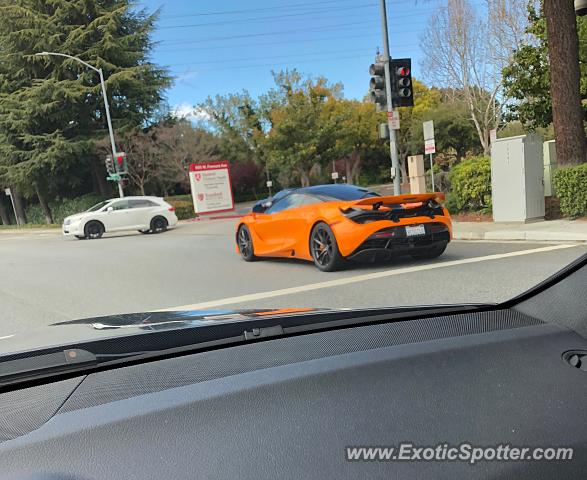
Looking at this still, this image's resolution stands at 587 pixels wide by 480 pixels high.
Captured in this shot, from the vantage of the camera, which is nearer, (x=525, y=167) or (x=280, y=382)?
(x=280, y=382)

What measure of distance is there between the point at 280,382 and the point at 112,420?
44 cm

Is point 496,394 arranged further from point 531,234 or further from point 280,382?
point 531,234

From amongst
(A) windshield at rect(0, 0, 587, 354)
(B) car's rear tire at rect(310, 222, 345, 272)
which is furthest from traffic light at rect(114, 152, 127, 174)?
(B) car's rear tire at rect(310, 222, 345, 272)

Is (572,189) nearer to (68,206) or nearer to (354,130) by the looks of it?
(354,130)

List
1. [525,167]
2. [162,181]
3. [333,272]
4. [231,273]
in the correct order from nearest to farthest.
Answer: [333,272] → [231,273] → [525,167] → [162,181]

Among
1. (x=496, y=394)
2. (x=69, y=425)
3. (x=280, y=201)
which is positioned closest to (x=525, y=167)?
(x=280, y=201)

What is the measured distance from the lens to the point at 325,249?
8188mm

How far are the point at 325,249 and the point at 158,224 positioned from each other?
49.8 ft

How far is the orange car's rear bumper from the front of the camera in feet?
24.5

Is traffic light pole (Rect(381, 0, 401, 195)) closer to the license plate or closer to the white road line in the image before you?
the white road line

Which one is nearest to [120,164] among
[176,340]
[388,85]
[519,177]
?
[388,85]

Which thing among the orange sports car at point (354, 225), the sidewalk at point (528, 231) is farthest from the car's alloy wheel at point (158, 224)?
the orange sports car at point (354, 225)

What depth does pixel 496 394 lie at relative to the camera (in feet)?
4.95

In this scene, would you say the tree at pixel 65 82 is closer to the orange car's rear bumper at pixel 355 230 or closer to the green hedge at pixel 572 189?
the green hedge at pixel 572 189
